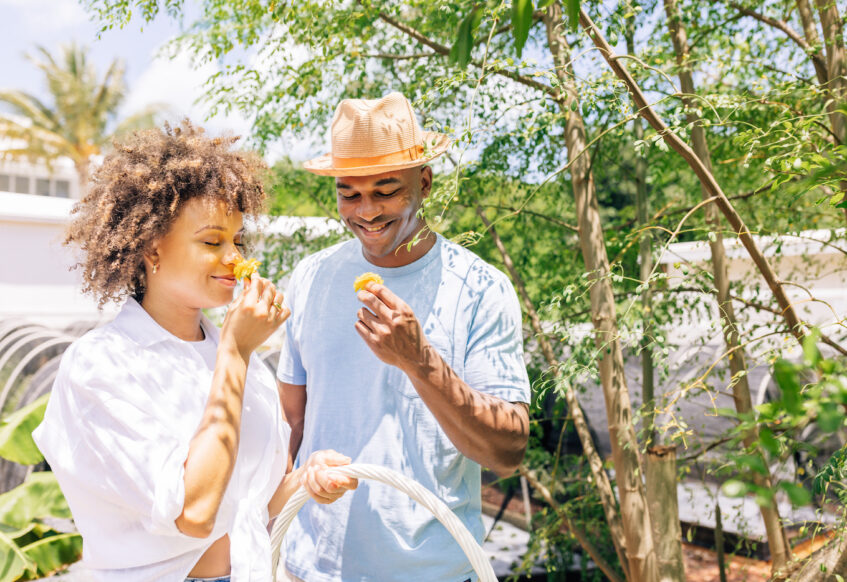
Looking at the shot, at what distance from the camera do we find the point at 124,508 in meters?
1.52

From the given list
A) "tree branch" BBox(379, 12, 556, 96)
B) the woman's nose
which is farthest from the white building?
the woman's nose

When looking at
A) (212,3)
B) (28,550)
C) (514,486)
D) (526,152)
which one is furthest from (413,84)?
(28,550)

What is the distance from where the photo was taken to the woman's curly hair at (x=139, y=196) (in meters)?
1.70

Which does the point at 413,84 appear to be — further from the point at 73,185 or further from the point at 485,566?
the point at 73,185

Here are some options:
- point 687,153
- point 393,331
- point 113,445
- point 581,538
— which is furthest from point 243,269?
point 581,538

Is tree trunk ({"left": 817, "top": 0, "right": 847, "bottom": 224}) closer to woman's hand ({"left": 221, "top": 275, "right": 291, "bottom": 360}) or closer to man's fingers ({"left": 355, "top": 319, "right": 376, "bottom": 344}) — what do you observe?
man's fingers ({"left": 355, "top": 319, "right": 376, "bottom": 344})

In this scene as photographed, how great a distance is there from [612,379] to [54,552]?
145 inches

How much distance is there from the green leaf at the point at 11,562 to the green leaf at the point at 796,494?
4.20 m

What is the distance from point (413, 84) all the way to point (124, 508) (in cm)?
241

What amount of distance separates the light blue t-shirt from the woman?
0.18 meters

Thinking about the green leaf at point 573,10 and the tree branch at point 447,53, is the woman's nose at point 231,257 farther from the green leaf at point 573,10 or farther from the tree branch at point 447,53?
the tree branch at point 447,53

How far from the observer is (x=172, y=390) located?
1.60 metres

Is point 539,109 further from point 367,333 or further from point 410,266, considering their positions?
point 367,333

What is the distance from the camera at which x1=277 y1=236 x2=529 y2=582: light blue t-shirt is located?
1.90 m
